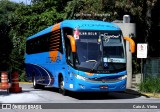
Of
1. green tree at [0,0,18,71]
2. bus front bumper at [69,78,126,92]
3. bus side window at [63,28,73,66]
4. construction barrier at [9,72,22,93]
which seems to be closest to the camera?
bus front bumper at [69,78,126,92]

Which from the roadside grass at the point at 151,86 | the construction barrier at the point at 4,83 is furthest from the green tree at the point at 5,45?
the roadside grass at the point at 151,86

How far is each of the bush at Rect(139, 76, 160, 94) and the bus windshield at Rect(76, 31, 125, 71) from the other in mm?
4144

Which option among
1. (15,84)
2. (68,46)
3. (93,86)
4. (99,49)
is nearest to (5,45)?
(15,84)

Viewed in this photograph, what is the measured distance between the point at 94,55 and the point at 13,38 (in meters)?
26.4

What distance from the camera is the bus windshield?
18.9m

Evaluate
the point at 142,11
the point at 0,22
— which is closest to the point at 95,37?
the point at 142,11

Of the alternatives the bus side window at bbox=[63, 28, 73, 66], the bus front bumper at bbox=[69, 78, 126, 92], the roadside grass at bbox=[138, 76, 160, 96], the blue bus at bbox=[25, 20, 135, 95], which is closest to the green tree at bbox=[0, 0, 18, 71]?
the roadside grass at bbox=[138, 76, 160, 96]

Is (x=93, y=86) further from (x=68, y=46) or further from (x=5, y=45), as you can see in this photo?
(x=5, y=45)

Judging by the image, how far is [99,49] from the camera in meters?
19.1

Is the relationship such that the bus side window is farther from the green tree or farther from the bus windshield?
the green tree

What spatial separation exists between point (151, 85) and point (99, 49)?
5.26 metres

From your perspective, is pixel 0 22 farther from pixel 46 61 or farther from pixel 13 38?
pixel 46 61

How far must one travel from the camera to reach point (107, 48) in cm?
1922

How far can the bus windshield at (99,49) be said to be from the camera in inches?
743
